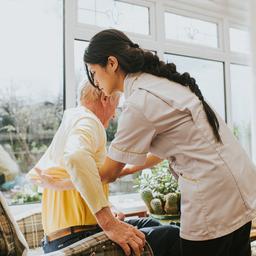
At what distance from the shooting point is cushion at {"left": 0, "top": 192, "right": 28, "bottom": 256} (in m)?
1.06

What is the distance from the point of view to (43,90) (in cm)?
263

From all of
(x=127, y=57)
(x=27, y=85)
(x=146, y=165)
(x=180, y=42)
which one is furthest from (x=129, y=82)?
(x=180, y=42)

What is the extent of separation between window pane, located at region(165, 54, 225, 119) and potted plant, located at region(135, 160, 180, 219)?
1.69m

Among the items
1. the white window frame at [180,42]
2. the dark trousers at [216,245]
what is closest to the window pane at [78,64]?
the white window frame at [180,42]

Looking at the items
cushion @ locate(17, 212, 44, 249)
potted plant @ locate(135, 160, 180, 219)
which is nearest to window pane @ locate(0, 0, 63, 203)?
cushion @ locate(17, 212, 44, 249)

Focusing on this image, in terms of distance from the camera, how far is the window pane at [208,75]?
11.6 ft

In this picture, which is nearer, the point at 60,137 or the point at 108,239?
the point at 108,239

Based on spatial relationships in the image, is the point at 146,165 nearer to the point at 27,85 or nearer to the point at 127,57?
the point at 127,57

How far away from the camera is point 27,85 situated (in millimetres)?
2576

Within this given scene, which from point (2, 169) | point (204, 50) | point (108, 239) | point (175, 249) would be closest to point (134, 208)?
point (2, 169)

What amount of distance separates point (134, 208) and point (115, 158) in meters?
1.65

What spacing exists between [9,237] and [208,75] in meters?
3.07

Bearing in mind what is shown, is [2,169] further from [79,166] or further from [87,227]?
[79,166]

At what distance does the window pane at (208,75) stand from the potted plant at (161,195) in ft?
5.54
